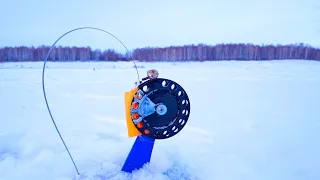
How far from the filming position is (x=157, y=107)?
1.60m

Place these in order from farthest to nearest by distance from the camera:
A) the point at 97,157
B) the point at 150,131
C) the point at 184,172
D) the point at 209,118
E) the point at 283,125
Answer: the point at 209,118, the point at 283,125, the point at 97,157, the point at 184,172, the point at 150,131

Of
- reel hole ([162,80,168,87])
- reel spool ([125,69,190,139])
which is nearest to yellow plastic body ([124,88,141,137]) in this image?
reel spool ([125,69,190,139])

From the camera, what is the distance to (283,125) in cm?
338

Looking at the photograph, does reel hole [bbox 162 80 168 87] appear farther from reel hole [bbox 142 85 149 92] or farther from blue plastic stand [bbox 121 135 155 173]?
blue plastic stand [bbox 121 135 155 173]

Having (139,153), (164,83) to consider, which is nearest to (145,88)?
(164,83)

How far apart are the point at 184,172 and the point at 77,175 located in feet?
2.97

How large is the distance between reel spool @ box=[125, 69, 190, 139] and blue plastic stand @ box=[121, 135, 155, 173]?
3.1 inches

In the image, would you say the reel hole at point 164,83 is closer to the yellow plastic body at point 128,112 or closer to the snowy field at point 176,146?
the yellow plastic body at point 128,112

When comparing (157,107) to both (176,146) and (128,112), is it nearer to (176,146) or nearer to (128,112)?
Result: (128,112)

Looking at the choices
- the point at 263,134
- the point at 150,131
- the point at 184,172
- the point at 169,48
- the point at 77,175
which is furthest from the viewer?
the point at 169,48

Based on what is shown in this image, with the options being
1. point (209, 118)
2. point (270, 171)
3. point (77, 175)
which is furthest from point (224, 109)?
point (77, 175)

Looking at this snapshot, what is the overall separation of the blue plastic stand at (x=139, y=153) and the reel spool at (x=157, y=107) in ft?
0.26

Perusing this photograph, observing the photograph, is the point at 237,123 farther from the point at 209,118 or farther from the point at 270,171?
the point at 270,171

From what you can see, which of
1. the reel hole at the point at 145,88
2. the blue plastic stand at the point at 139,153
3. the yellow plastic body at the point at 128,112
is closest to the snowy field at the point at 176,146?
the blue plastic stand at the point at 139,153
